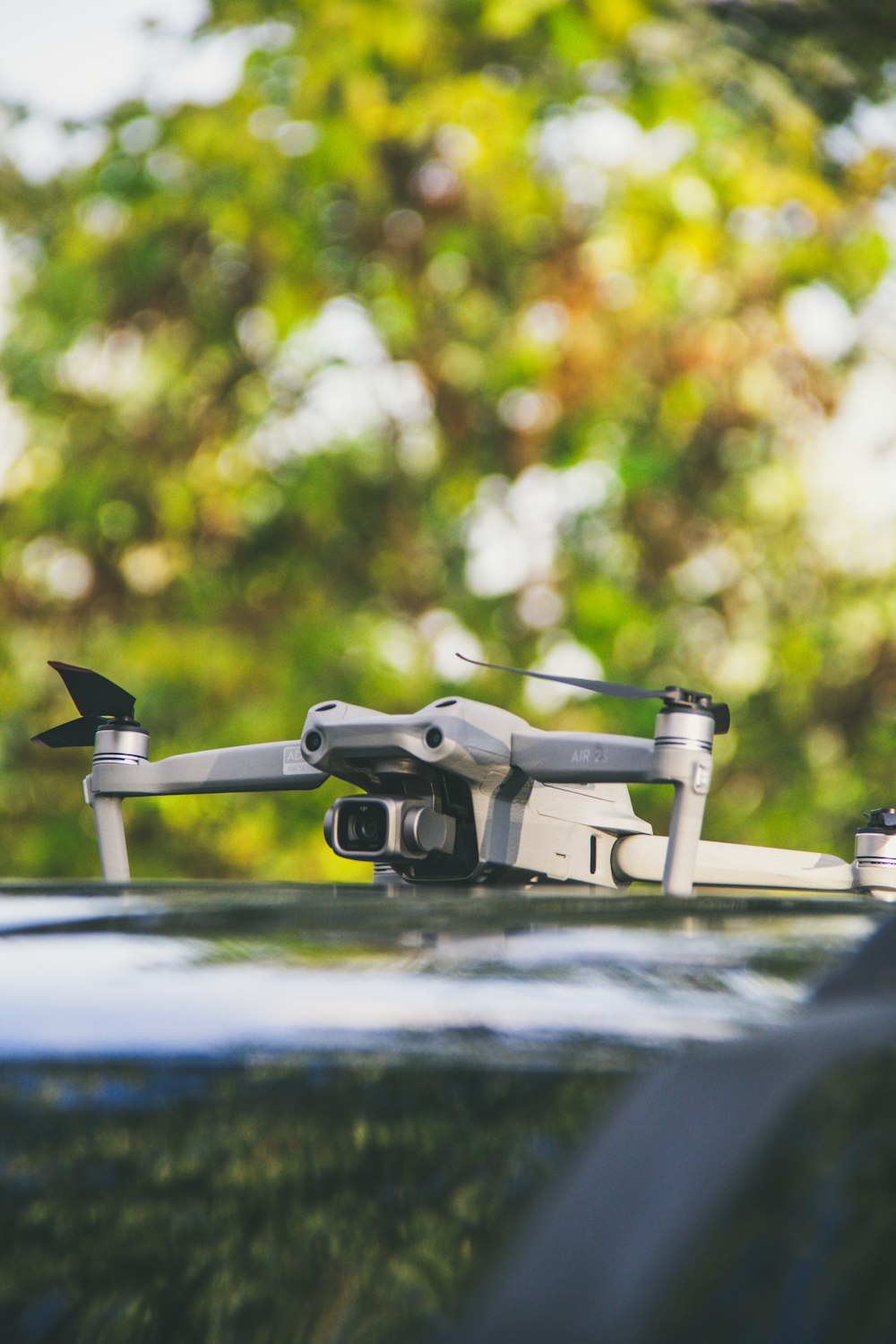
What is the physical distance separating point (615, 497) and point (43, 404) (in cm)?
269

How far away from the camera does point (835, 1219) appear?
0.64 metres

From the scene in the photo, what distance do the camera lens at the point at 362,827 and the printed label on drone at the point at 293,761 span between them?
0.17 meters

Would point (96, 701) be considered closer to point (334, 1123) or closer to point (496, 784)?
point (496, 784)

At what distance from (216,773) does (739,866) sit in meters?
0.69

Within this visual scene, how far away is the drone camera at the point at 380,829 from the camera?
1622 millimetres

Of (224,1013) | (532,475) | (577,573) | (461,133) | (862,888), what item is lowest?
(862,888)

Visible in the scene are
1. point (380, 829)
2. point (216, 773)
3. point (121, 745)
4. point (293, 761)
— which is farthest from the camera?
point (121, 745)

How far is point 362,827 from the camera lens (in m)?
1.64

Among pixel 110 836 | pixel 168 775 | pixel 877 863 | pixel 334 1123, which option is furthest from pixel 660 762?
pixel 334 1123

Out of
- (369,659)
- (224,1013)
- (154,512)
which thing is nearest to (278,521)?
(154,512)

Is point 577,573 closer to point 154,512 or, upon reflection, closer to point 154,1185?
point 154,512

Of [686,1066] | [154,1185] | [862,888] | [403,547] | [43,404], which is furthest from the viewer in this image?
[403,547]

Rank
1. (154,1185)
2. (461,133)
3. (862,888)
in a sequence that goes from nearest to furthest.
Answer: (154,1185) → (862,888) → (461,133)

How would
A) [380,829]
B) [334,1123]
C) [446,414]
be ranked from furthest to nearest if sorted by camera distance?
1. [446,414]
2. [380,829]
3. [334,1123]
